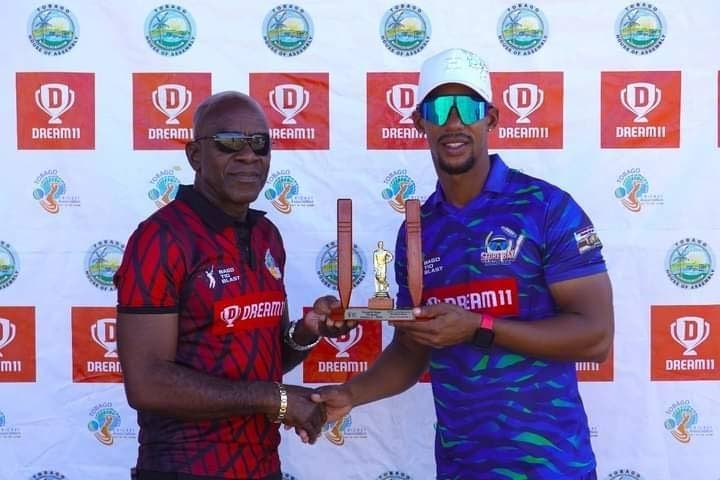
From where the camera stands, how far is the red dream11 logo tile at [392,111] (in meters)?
2.96

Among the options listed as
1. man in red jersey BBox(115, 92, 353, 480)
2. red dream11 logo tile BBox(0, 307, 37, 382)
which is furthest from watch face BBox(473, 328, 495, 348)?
red dream11 logo tile BBox(0, 307, 37, 382)

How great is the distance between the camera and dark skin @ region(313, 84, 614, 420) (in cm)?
196

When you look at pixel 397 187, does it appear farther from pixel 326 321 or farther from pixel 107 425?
pixel 107 425

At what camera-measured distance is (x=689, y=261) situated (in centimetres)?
295

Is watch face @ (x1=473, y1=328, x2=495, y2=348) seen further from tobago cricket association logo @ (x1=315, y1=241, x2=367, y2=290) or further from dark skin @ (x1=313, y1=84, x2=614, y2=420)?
tobago cricket association logo @ (x1=315, y1=241, x2=367, y2=290)

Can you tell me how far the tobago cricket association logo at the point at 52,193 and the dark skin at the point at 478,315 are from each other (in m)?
1.36

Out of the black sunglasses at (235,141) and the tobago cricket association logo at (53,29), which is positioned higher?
the tobago cricket association logo at (53,29)

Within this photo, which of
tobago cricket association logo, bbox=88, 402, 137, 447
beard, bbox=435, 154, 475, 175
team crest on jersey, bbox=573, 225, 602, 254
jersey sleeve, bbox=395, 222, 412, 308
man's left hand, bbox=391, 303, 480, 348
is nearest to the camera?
man's left hand, bbox=391, 303, 480, 348

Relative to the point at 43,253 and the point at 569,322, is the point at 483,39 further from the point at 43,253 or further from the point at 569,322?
the point at 43,253

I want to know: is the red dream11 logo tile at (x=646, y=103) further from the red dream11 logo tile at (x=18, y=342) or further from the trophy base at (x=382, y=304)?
the red dream11 logo tile at (x=18, y=342)

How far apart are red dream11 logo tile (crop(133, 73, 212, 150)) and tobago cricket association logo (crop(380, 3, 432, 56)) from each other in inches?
28.5

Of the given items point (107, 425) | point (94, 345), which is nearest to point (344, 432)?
point (107, 425)

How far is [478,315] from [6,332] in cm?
199

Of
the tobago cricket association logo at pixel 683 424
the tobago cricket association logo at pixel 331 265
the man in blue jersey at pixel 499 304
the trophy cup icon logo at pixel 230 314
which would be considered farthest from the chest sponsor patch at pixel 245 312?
the tobago cricket association logo at pixel 683 424
